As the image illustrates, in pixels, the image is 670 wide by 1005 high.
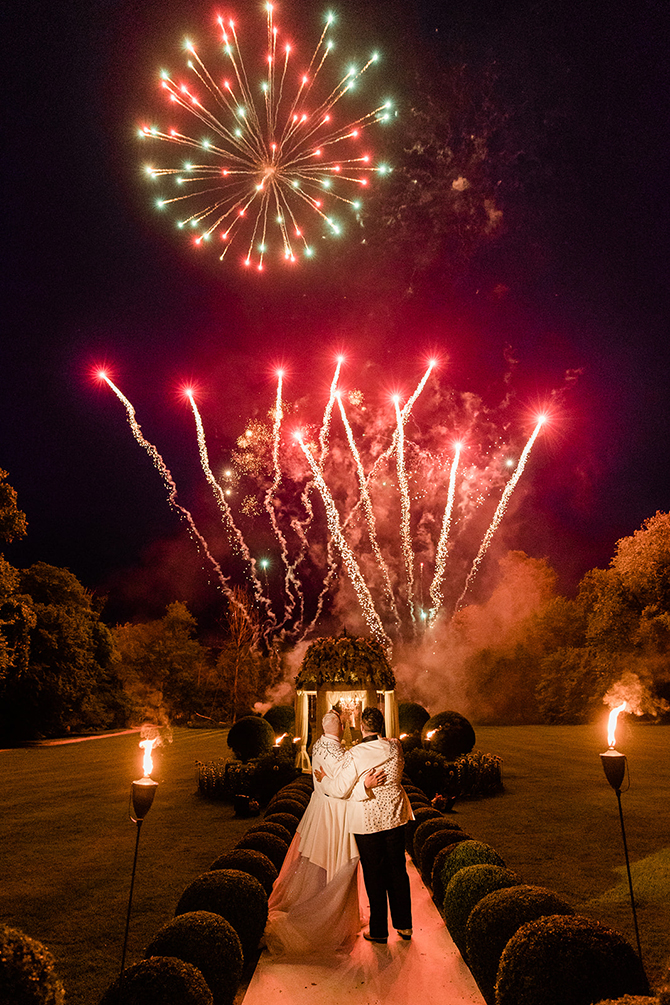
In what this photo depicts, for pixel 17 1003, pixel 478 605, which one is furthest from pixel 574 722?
pixel 17 1003

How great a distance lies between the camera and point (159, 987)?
3600 millimetres

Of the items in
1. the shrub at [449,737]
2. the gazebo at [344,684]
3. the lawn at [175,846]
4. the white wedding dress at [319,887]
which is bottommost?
the lawn at [175,846]

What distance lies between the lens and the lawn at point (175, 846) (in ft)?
21.8

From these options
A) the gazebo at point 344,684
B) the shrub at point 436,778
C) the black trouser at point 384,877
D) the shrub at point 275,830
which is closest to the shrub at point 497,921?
the black trouser at point 384,877

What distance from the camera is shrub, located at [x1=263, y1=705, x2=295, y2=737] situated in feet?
69.0

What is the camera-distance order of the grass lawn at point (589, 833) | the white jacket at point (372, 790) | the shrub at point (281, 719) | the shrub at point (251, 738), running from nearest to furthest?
1. the white jacket at point (372, 790)
2. the grass lawn at point (589, 833)
3. the shrub at point (251, 738)
4. the shrub at point (281, 719)

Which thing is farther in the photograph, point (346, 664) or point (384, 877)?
point (346, 664)

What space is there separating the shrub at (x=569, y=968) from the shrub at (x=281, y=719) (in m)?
17.8

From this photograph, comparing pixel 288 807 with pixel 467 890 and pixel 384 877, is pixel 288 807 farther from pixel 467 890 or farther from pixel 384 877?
pixel 467 890

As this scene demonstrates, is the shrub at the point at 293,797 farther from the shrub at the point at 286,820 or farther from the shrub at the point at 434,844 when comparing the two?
the shrub at the point at 434,844

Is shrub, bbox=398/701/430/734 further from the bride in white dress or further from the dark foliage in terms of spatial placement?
the bride in white dress

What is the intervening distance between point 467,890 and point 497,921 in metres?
0.83

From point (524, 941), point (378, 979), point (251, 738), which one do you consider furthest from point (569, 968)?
point (251, 738)

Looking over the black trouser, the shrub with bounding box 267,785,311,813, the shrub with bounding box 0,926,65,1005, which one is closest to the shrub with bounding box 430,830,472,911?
the black trouser
